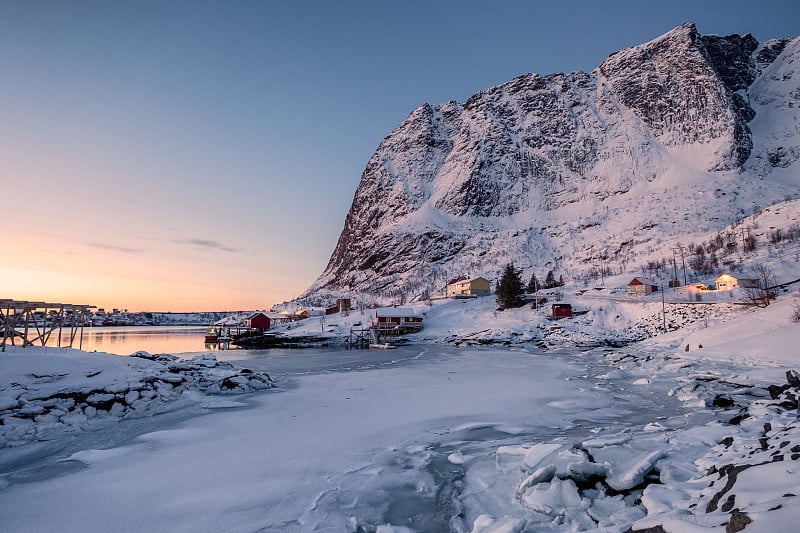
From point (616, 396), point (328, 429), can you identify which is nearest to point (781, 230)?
point (616, 396)

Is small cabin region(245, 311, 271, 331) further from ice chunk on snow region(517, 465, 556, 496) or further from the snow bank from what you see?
ice chunk on snow region(517, 465, 556, 496)

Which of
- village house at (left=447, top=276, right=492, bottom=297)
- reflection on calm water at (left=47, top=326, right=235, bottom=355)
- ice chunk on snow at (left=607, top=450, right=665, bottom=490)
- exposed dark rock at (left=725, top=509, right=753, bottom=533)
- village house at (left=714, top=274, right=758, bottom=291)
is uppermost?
village house at (left=447, top=276, right=492, bottom=297)

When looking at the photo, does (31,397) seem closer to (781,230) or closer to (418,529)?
(418,529)

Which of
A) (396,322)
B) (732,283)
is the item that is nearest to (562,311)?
(732,283)

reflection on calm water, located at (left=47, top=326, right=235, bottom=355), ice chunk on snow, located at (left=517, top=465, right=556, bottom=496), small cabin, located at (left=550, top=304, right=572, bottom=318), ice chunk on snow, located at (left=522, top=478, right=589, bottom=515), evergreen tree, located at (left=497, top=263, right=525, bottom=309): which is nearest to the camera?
ice chunk on snow, located at (left=522, top=478, right=589, bottom=515)

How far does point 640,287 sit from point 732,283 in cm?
1379

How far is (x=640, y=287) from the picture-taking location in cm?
7719

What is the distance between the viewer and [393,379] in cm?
2581

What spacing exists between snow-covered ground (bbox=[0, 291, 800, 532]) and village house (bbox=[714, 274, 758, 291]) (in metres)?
51.2

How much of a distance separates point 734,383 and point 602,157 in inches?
8134

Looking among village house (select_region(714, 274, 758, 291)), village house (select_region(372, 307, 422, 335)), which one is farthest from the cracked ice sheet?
village house (select_region(714, 274, 758, 291))

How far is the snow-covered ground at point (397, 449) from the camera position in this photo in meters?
6.41

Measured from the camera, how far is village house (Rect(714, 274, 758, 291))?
63562mm

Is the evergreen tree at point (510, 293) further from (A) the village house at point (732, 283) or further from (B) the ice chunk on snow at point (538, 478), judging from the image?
(B) the ice chunk on snow at point (538, 478)
